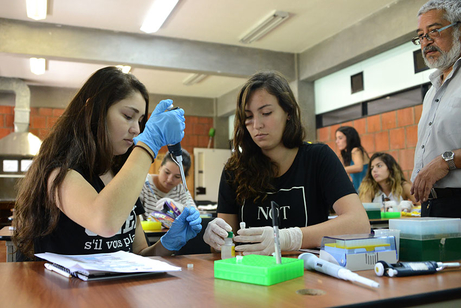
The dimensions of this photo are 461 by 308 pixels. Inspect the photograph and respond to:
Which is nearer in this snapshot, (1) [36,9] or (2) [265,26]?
(1) [36,9]

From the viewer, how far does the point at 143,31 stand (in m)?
5.22

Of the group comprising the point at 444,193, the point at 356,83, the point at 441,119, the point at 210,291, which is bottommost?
the point at 210,291

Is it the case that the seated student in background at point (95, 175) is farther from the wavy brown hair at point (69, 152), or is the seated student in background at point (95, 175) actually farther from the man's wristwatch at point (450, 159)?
the man's wristwatch at point (450, 159)

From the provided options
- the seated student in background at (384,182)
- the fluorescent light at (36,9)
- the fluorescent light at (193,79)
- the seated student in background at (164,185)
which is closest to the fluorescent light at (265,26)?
the fluorescent light at (193,79)

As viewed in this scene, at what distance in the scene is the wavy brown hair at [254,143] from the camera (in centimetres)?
158

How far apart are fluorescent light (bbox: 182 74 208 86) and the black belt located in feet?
19.6

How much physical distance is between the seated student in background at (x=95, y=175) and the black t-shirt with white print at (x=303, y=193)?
1.05 feet

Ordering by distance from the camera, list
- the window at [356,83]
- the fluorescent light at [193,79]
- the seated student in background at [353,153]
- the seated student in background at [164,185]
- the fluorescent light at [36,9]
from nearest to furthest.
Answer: the seated student in background at [164,185]
the fluorescent light at [36,9]
the seated student in background at [353,153]
the window at [356,83]
the fluorescent light at [193,79]

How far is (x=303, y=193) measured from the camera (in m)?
1.53

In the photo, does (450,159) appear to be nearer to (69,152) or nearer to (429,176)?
(429,176)

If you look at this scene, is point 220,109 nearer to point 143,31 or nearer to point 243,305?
point 143,31

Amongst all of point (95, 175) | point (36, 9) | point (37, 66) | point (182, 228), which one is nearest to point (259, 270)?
point (182, 228)

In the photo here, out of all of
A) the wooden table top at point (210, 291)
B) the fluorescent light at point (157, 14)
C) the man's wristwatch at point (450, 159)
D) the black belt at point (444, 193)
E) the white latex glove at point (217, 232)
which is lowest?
the wooden table top at point (210, 291)

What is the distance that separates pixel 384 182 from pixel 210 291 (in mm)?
3793
